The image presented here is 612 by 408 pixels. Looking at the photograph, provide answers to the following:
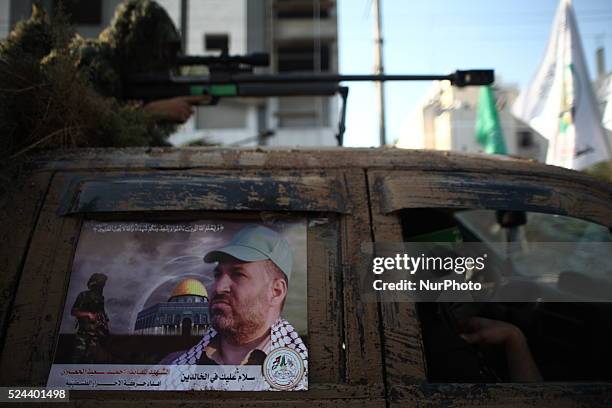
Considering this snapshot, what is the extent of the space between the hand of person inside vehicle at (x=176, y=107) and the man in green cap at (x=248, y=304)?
184 centimetres

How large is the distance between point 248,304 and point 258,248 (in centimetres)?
17

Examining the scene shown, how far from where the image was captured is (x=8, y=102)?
70.2 inches

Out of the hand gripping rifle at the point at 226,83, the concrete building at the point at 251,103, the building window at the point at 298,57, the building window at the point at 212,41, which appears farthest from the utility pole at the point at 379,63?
the building window at the point at 298,57

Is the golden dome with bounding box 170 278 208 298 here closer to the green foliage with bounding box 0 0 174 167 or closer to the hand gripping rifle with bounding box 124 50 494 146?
the green foliage with bounding box 0 0 174 167

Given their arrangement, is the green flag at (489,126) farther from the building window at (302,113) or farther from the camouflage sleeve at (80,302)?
the building window at (302,113)

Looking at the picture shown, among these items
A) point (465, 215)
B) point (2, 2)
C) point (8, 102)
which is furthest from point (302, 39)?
point (8, 102)

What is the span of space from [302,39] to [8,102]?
24.0 meters

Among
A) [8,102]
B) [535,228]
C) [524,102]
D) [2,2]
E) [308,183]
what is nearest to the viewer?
[308,183]

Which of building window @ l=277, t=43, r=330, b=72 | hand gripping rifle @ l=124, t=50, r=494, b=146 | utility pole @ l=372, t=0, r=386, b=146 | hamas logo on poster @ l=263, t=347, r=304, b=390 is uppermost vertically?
building window @ l=277, t=43, r=330, b=72

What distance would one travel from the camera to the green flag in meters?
6.89

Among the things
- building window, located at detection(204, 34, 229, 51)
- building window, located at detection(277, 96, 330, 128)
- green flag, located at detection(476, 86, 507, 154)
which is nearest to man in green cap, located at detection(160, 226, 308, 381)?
green flag, located at detection(476, 86, 507, 154)

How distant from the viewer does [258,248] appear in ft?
4.82

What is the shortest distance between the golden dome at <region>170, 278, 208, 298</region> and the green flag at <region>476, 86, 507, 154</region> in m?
6.16

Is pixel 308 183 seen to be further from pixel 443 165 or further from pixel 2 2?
pixel 2 2
